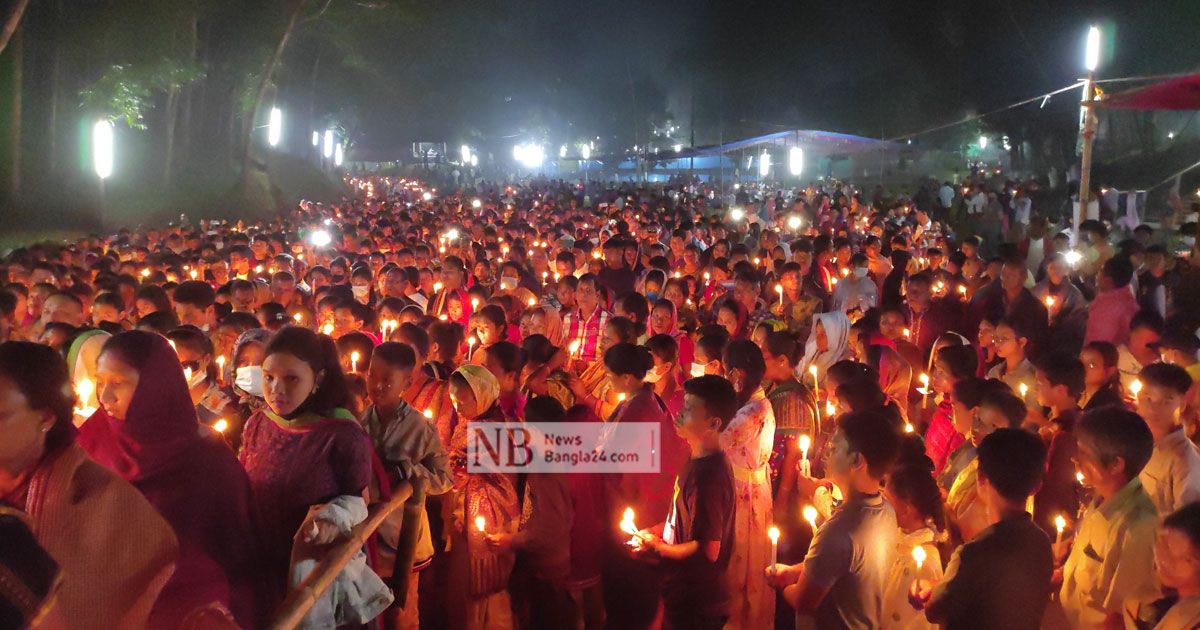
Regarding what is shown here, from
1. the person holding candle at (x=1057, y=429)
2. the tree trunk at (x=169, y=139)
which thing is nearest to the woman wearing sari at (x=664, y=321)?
the person holding candle at (x=1057, y=429)

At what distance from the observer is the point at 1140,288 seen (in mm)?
8836

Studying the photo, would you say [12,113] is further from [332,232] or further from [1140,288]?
[1140,288]

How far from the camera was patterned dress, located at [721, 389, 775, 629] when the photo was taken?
4027 millimetres

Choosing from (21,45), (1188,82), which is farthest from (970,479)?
(21,45)

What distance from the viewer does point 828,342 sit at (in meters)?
6.61

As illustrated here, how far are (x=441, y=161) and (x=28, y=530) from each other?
7299cm

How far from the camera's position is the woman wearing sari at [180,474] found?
2584 mm

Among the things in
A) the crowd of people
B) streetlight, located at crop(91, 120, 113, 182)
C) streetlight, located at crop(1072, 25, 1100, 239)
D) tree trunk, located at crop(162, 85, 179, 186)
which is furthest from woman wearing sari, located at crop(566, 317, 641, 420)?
tree trunk, located at crop(162, 85, 179, 186)

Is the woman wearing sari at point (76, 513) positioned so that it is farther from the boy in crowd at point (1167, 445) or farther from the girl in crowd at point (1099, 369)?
the girl in crowd at point (1099, 369)

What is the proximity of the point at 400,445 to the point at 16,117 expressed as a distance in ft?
61.4

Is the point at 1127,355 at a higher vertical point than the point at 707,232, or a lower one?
lower

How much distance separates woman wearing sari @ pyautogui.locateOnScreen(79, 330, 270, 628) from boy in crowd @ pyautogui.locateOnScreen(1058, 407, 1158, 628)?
302 centimetres

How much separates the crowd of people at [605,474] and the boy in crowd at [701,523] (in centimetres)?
2

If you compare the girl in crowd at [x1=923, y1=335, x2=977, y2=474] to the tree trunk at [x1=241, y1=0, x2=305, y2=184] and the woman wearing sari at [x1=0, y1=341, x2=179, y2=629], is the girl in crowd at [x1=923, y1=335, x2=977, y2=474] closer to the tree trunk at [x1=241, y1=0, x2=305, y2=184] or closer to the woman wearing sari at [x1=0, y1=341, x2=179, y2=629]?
the woman wearing sari at [x1=0, y1=341, x2=179, y2=629]
